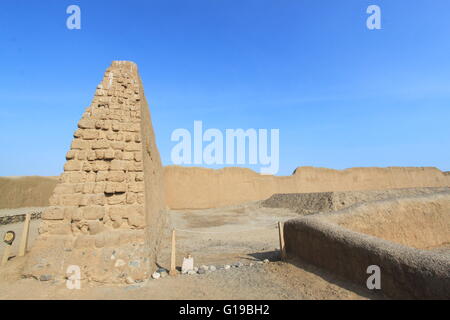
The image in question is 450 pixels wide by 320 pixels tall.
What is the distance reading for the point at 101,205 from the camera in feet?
15.2

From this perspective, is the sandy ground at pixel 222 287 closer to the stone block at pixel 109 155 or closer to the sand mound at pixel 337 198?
the stone block at pixel 109 155

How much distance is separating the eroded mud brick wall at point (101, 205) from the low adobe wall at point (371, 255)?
3.26m

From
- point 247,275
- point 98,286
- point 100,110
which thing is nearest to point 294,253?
point 247,275

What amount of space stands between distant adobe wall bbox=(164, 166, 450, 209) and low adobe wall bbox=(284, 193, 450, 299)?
2350 cm

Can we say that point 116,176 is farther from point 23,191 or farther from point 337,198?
point 23,191

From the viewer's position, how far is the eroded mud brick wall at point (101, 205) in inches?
167

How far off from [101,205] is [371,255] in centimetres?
467

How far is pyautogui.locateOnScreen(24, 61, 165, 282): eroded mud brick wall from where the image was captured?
4230 mm

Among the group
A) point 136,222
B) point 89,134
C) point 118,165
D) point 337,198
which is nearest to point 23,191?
point 89,134

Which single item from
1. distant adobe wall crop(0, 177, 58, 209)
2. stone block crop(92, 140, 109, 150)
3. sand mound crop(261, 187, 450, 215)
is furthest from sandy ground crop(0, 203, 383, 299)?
distant adobe wall crop(0, 177, 58, 209)

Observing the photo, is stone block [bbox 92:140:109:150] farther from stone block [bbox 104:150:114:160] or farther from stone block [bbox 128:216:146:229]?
stone block [bbox 128:216:146:229]
